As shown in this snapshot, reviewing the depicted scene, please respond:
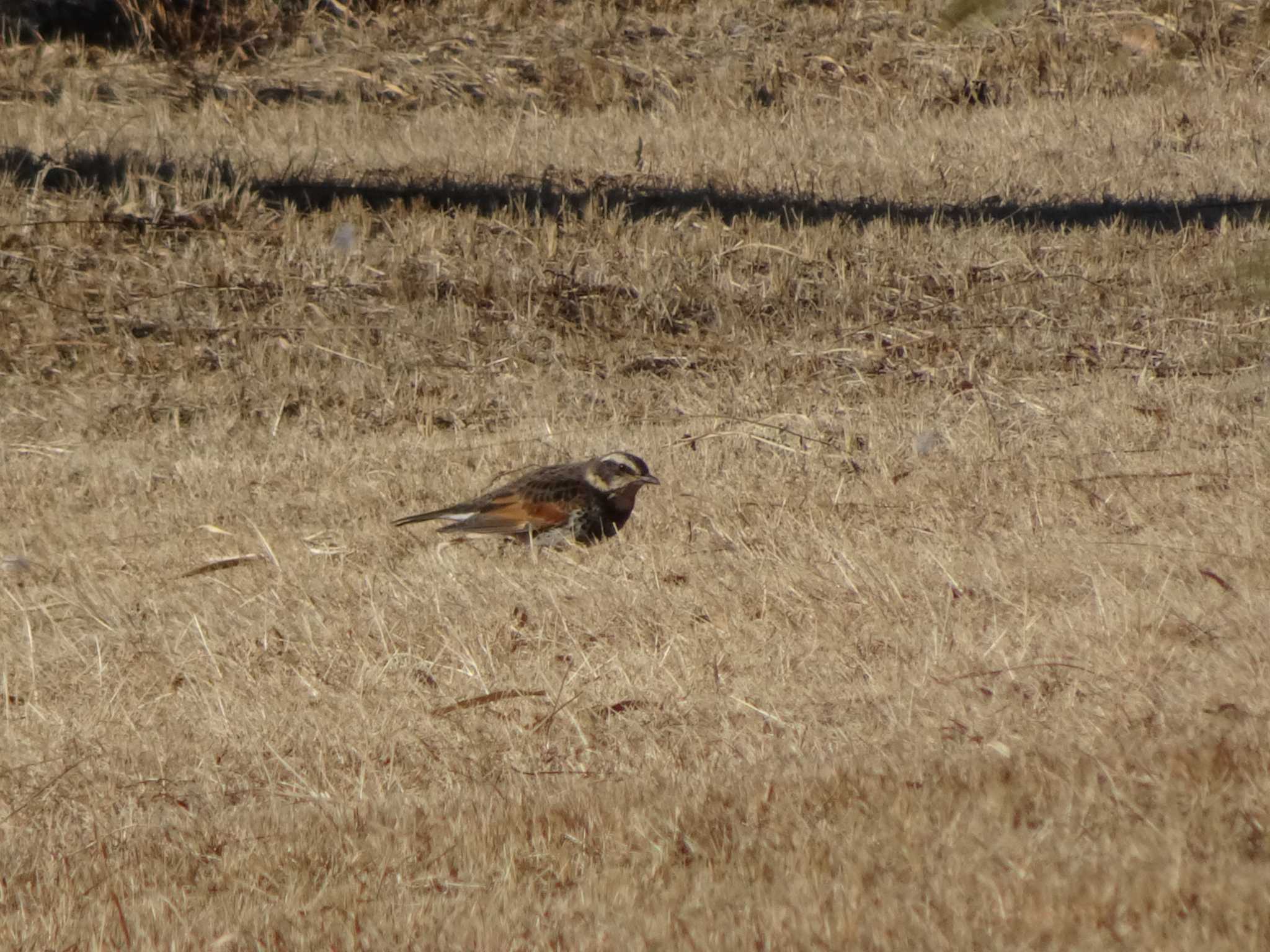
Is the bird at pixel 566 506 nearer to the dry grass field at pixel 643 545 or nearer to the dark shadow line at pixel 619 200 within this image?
the dry grass field at pixel 643 545

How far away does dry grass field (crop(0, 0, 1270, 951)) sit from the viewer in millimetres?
4203

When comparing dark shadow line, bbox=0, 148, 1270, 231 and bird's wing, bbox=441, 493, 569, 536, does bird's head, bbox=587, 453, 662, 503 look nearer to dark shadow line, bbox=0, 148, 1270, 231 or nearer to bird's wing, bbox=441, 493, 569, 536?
bird's wing, bbox=441, 493, 569, 536

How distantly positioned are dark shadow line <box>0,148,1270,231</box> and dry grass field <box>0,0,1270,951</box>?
24 centimetres

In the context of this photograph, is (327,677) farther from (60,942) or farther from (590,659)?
(60,942)

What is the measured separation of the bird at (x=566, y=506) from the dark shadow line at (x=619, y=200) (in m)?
6.15

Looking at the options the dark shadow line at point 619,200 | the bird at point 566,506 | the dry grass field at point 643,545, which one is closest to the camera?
the dry grass field at point 643,545

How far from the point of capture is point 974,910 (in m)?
3.78

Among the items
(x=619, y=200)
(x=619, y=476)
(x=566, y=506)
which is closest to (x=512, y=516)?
(x=566, y=506)

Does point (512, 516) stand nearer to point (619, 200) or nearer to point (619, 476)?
point (619, 476)

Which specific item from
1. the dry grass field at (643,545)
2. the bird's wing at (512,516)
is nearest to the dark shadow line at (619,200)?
the dry grass field at (643,545)

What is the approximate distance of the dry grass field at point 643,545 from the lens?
13.8 feet

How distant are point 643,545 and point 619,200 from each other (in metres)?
7.32

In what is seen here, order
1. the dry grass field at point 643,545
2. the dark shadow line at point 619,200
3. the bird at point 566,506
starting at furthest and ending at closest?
the dark shadow line at point 619,200, the bird at point 566,506, the dry grass field at point 643,545

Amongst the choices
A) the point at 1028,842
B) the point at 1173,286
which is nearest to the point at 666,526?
the point at 1028,842
